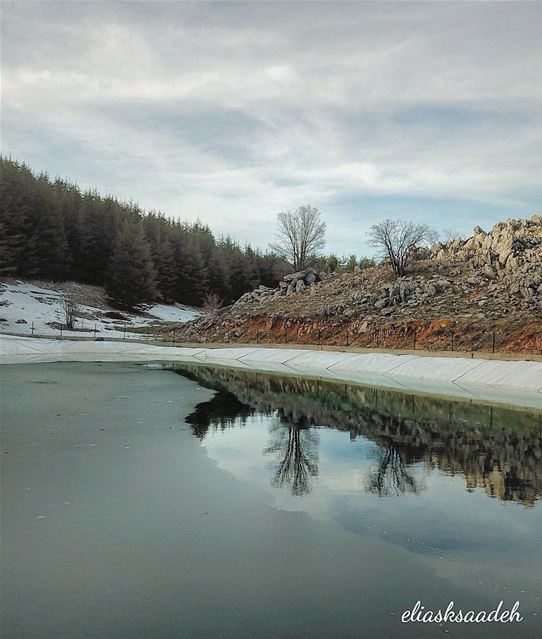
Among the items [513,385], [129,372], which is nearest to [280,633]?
[513,385]

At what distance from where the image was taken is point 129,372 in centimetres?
3294

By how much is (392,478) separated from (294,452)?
296 centimetres

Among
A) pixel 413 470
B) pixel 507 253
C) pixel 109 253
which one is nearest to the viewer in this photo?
A: pixel 413 470

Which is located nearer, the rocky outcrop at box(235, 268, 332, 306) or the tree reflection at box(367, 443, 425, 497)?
the tree reflection at box(367, 443, 425, 497)

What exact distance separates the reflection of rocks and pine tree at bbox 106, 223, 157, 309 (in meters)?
63.3

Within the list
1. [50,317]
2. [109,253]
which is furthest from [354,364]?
[109,253]

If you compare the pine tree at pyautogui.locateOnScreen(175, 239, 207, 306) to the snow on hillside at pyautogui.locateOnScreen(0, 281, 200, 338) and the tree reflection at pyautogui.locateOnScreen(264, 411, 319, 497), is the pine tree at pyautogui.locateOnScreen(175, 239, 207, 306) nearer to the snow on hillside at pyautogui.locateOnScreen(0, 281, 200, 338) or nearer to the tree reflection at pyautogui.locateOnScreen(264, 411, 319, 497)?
the snow on hillside at pyautogui.locateOnScreen(0, 281, 200, 338)

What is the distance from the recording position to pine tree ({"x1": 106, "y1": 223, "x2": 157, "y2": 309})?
89812 millimetres

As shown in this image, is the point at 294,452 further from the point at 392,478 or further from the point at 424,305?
the point at 424,305

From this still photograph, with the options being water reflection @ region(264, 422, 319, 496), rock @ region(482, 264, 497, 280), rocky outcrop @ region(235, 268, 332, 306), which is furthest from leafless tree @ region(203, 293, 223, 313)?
water reflection @ region(264, 422, 319, 496)

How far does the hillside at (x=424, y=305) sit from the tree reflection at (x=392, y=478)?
2473 cm

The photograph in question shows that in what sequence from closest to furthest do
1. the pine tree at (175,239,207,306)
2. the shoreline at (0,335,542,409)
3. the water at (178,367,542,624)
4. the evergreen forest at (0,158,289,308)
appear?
the water at (178,367,542,624) < the shoreline at (0,335,542,409) < the evergreen forest at (0,158,289,308) < the pine tree at (175,239,207,306)

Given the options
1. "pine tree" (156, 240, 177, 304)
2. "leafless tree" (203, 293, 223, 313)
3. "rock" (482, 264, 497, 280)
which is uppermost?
"pine tree" (156, 240, 177, 304)

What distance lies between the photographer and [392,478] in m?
11.8
